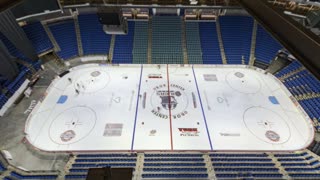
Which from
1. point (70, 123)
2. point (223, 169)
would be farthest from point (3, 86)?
point (223, 169)

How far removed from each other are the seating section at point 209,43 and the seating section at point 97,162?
1157 centimetres

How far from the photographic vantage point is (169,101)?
12953mm

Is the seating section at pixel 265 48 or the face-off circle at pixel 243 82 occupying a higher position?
the seating section at pixel 265 48

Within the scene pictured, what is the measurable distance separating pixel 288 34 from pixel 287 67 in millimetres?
14449

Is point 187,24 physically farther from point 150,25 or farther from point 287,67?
point 287,67

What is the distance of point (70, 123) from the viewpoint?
444 inches

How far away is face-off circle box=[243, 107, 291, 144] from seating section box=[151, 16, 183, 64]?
7.83 metres

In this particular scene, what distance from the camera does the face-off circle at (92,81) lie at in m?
13.8

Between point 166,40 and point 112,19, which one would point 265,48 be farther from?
point 112,19

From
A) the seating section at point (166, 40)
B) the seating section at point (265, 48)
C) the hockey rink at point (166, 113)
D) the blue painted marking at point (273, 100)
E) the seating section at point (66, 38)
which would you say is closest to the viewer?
the hockey rink at point (166, 113)

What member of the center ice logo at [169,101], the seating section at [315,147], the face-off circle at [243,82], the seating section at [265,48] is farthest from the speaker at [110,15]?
the seating section at [265,48]

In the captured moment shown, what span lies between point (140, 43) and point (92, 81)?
6398mm

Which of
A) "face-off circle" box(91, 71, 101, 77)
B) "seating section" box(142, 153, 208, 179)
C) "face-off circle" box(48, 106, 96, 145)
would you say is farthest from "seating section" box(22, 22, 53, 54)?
"seating section" box(142, 153, 208, 179)

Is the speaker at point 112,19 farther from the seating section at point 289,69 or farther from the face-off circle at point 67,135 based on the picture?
the seating section at point 289,69
